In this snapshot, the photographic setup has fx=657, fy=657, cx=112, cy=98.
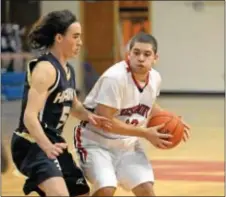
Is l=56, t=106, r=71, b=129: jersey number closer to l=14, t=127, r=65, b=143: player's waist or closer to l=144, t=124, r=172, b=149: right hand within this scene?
l=14, t=127, r=65, b=143: player's waist

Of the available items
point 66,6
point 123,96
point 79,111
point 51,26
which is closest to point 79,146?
point 79,111

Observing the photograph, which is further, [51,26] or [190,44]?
[190,44]

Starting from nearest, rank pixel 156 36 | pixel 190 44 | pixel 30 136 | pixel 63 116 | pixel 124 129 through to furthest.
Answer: pixel 30 136 < pixel 63 116 < pixel 124 129 < pixel 190 44 < pixel 156 36

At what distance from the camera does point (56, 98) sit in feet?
12.1

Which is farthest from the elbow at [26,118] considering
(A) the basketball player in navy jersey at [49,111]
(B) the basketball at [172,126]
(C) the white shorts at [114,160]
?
(B) the basketball at [172,126]

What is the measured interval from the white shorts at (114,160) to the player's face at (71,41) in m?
0.64

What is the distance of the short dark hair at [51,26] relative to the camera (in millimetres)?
3758

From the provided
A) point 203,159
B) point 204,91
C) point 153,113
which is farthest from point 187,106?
point 153,113

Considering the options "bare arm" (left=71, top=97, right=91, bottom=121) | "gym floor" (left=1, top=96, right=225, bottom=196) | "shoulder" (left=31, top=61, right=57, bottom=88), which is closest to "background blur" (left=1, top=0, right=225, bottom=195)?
"gym floor" (left=1, top=96, right=225, bottom=196)

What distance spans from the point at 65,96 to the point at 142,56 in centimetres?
60

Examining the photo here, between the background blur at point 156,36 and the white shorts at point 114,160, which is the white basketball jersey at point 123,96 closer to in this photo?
the white shorts at point 114,160

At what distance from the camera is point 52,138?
3.74 meters

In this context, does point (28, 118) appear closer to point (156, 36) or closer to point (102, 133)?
point (102, 133)

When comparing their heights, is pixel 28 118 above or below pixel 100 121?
above
